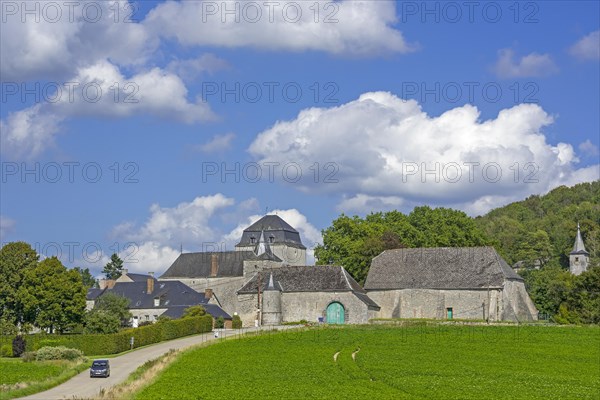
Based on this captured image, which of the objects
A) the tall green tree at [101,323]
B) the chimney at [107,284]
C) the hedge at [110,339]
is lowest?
the hedge at [110,339]

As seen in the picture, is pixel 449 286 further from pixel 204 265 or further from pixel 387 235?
pixel 204 265

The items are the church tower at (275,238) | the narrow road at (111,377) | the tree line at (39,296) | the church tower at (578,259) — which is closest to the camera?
the narrow road at (111,377)

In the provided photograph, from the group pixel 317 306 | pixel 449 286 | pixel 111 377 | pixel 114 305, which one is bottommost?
pixel 111 377

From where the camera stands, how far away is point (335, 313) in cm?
7688

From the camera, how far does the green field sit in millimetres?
31875

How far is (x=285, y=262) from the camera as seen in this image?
11350 cm

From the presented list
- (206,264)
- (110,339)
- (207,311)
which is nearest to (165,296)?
(207,311)

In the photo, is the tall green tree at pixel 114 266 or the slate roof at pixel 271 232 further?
the tall green tree at pixel 114 266

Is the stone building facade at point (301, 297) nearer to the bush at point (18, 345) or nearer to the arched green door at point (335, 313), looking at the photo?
the arched green door at point (335, 313)

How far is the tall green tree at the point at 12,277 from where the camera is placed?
73.5m

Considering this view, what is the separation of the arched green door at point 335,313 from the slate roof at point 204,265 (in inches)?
1017

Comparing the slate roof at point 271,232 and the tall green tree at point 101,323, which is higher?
the slate roof at point 271,232

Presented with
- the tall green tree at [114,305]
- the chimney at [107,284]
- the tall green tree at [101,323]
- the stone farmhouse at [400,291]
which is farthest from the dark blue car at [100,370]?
the chimney at [107,284]

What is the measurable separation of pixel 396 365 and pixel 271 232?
2934 inches
